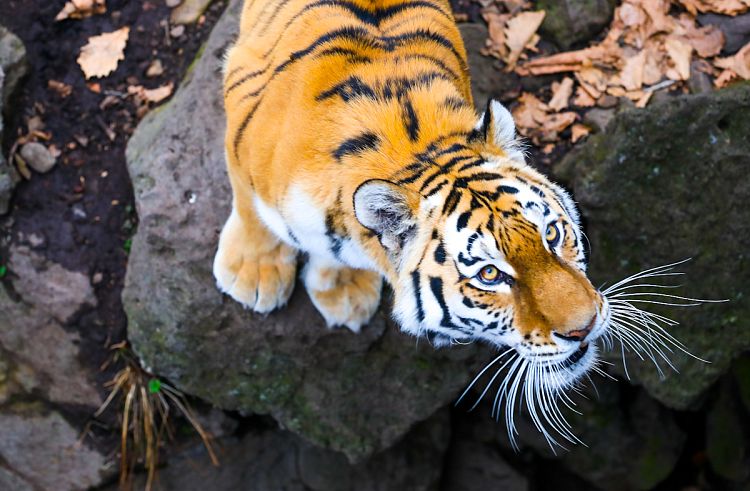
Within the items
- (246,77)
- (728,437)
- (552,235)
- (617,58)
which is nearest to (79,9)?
(246,77)

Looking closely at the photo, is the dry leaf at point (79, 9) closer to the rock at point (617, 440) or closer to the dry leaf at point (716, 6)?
the dry leaf at point (716, 6)

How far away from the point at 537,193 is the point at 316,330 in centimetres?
151

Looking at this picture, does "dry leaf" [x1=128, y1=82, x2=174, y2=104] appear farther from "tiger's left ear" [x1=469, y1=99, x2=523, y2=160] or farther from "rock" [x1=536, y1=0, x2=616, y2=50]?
"tiger's left ear" [x1=469, y1=99, x2=523, y2=160]

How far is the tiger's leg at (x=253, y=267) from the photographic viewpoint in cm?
321

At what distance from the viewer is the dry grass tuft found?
12.7 feet

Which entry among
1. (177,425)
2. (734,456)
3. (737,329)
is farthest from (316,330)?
(734,456)

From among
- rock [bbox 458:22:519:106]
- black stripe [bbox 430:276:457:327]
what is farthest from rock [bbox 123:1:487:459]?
black stripe [bbox 430:276:457:327]

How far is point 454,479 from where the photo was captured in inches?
186

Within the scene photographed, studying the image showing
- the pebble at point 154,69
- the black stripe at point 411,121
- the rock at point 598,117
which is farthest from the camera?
the pebble at point 154,69

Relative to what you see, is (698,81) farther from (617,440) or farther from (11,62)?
(11,62)

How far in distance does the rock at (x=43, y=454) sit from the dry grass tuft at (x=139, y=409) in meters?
0.16

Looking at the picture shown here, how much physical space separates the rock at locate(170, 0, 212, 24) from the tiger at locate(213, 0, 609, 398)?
1260 mm

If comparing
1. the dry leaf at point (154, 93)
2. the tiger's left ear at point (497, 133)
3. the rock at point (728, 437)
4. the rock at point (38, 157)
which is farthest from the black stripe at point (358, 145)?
the rock at point (728, 437)

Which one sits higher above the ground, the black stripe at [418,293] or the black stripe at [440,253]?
the black stripe at [440,253]
